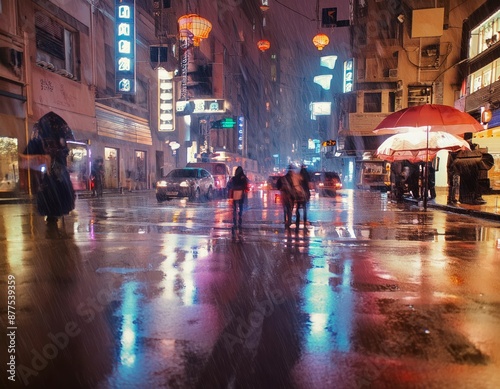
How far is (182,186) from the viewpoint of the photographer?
20.9m

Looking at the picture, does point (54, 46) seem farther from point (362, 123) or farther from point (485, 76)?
point (362, 123)

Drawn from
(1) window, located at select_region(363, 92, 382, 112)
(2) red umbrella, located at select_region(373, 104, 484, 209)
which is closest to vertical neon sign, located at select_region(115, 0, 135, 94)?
(2) red umbrella, located at select_region(373, 104, 484, 209)

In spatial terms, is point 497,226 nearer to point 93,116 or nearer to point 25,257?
point 25,257

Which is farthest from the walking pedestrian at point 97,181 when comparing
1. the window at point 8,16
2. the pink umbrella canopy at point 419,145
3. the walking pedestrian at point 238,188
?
the pink umbrella canopy at point 419,145

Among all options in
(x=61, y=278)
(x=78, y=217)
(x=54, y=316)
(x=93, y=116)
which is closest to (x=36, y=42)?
(x=93, y=116)

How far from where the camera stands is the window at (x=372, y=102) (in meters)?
47.2

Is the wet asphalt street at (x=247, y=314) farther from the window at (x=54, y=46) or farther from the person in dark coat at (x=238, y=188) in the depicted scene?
the window at (x=54, y=46)

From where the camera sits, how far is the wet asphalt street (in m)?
3.09

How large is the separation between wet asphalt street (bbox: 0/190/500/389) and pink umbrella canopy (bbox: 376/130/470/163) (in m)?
9.45

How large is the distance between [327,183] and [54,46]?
64.6 ft

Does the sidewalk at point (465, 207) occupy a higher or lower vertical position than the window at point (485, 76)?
lower

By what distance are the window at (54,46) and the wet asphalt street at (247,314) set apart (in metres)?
18.0

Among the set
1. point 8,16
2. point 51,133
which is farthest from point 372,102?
point 51,133

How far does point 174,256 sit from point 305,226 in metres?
5.00
